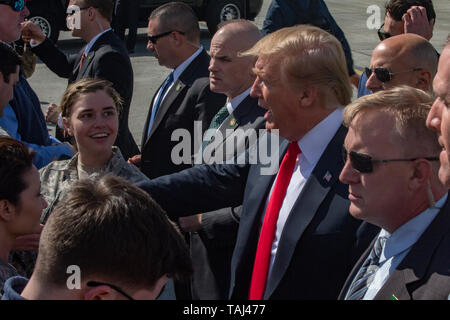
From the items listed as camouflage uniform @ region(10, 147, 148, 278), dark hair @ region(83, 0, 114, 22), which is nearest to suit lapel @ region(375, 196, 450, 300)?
camouflage uniform @ region(10, 147, 148, 278)

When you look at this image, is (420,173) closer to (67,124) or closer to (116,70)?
(67,124)

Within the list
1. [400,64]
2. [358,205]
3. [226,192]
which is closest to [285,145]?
[226,192]

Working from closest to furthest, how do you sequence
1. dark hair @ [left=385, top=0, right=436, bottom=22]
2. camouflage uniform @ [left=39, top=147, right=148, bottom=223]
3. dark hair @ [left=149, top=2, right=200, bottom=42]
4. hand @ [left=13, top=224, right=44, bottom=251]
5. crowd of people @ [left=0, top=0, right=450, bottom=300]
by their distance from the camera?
crowd of people @ [left=0, top=0, right=450, bottom=300]
hand @ [left=13, top=224, right=44, bottom=251]
camouflage uniform @ [left=39, top=147, right=148, bottom=223]
dark hair @ [left=385, top=0, right=436, bottom=22]
dark hair @ [left=149, top=2, right=200, bottom=42]

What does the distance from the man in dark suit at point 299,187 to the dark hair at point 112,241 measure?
0.81m

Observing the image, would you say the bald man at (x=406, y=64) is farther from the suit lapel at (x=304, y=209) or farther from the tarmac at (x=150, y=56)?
the tarmac at (x=150, y=56)

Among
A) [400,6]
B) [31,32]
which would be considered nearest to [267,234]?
[400,6]

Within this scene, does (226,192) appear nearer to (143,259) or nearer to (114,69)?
(143,259)

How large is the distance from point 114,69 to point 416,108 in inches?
140

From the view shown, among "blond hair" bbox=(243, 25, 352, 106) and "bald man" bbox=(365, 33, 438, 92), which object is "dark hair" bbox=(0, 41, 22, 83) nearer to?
"blond hair" bbox=(243, 25, 352, 106)

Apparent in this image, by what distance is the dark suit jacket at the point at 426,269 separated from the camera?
221 cm

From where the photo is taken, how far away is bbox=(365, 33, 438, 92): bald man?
3.93 metres

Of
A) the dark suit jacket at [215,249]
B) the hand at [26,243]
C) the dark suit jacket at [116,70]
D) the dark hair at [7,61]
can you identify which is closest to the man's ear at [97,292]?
the hand at [26,243]

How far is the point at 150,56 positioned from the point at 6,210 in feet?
36.6

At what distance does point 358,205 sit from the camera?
2.56 metres
